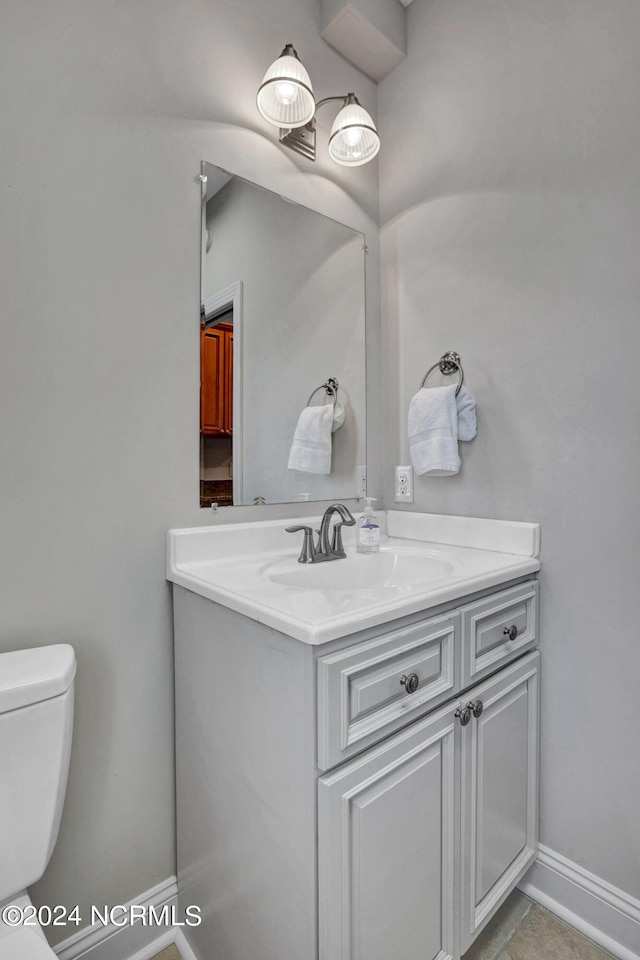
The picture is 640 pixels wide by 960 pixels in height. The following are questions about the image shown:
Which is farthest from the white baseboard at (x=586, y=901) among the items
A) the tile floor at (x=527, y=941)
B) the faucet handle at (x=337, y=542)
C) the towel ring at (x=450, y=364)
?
the towel ring at (x=450, y=364)

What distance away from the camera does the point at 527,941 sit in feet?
3.85

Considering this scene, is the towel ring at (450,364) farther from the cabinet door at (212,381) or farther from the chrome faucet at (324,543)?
the cabinet door at (212,381)

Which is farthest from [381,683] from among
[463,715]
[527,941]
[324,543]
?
[527,941]

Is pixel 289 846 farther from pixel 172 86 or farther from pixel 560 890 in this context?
pixel 172 86

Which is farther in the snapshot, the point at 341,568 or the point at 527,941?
the point at 341,568

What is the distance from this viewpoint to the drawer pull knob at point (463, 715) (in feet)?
3.30

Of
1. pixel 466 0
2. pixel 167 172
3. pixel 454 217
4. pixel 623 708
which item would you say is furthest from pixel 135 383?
pixel 466 0

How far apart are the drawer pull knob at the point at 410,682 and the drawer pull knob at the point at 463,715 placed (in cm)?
17

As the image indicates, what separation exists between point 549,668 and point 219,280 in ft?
4.53

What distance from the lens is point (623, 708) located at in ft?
3.83

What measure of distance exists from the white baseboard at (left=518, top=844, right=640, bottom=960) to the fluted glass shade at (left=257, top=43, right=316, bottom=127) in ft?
6.99

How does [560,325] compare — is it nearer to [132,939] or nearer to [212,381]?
[212,381]

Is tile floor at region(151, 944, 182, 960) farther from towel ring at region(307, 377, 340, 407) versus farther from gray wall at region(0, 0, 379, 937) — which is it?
towel ring at region(307, 377, 340, 407)

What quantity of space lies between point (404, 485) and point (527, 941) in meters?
1.24
